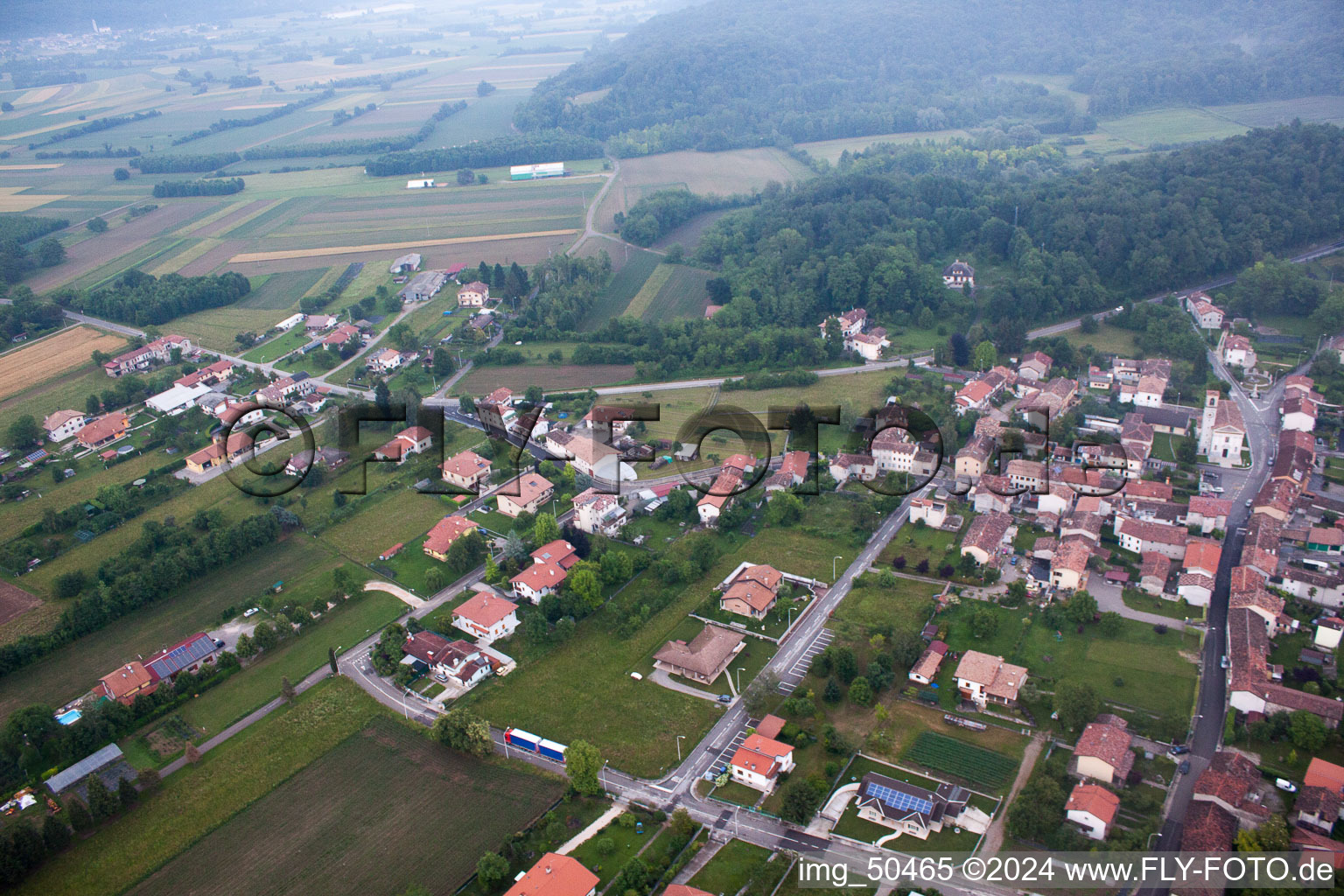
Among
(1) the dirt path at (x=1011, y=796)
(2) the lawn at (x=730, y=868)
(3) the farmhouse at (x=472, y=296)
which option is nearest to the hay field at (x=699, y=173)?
(3) the farmhouse at (x=472, y=296)

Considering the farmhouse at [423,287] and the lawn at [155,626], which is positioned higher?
the farmhouse at [423,287]

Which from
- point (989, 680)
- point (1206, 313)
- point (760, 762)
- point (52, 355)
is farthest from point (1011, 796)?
point (52, 355)

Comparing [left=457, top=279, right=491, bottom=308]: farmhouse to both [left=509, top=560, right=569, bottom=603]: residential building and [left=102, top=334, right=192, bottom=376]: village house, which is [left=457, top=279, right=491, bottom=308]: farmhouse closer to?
[left=102, top=334, right=192, bottom=376]: village house

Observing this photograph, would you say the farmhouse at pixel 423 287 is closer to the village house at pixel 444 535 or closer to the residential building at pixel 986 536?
the village house at pixel 444 535

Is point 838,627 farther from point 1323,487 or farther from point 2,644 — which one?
point 2,644

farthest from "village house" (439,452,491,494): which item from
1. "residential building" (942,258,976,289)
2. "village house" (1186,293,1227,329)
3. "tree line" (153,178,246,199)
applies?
"tree line" (153,178,246,199)

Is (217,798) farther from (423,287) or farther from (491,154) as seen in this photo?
(491,154)
